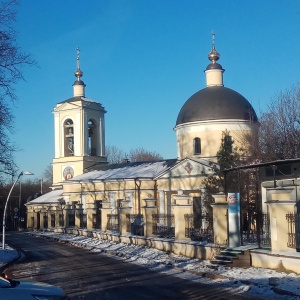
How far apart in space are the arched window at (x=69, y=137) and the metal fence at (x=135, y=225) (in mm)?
24841

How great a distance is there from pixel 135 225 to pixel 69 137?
86.9 ft

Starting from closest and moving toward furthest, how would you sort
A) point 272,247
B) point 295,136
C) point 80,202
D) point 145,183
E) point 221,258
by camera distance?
point 272,247 → point 221,258 → point 295,136 → point 145,183 → point 80,202

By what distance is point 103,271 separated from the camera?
57.6 ft

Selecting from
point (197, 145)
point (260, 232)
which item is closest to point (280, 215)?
point (260, 232)

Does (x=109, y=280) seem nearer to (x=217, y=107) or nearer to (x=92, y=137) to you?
(x=217, y=107)

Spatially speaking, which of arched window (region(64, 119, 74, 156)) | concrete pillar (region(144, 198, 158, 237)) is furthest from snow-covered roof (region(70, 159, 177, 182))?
concrete pillar (region(144, 198, 158, 237))

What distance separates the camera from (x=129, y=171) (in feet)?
156

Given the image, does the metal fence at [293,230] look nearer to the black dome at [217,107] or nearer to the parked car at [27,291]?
the parked car at [27,291]

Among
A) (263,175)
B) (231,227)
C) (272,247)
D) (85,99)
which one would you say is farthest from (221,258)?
(85,99)

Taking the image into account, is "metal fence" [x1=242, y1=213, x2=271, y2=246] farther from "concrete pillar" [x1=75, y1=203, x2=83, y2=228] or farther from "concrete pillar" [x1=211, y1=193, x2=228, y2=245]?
"concrete pillar" [x1=75, y1=203, x2=83, y2=228]

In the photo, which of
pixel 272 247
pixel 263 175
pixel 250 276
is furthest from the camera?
pixel 263 175

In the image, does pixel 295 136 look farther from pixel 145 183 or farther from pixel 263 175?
pixel 145 183

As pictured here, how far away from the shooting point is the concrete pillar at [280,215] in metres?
15.0

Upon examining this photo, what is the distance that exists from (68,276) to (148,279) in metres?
2.66
